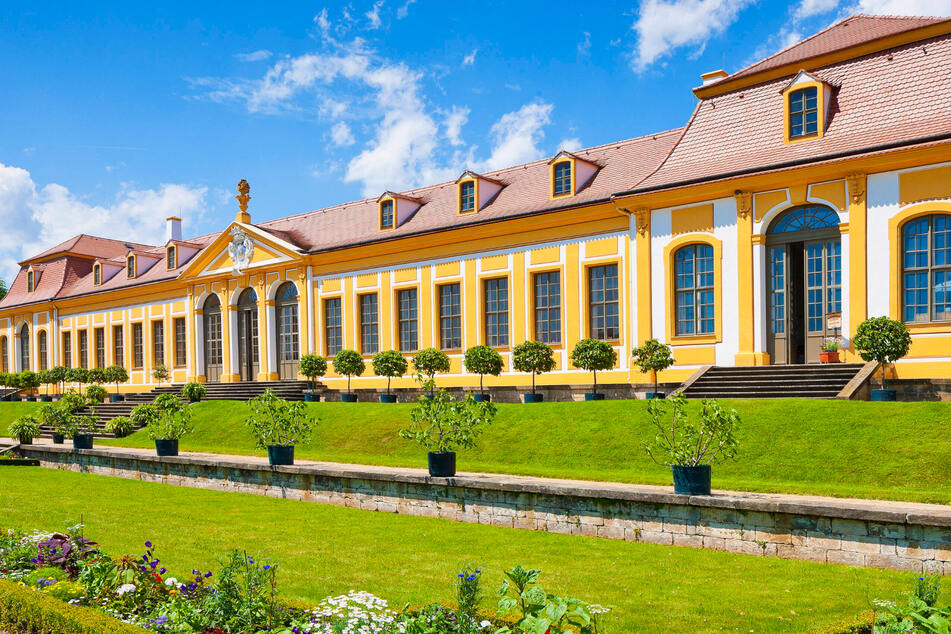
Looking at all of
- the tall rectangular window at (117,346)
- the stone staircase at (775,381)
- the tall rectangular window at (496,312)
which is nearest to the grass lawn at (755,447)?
the stone staircase at (775,381)

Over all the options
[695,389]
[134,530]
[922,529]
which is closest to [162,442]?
[134,530]

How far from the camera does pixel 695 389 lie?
19922 mm

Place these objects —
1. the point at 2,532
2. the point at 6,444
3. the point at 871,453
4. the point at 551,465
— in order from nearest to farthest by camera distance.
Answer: the point at 2,532 < the point at 871,453 < the point at 551,465 < the point at 6,444

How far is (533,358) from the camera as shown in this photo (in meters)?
24.1

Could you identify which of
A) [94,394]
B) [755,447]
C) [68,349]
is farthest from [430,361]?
[68,349]

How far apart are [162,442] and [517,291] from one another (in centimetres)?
1192

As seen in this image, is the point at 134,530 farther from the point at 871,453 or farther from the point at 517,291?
the point at 517,291

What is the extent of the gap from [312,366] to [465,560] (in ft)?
73.1

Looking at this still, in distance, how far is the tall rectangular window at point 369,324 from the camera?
103ft

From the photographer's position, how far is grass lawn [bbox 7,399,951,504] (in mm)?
12273

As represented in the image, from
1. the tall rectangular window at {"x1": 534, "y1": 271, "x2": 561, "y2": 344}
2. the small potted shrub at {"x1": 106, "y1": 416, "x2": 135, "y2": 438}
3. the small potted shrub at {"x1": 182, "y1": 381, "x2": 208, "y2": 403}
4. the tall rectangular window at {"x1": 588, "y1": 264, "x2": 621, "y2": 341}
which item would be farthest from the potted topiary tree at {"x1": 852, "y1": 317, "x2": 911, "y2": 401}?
the small potted shrub at {"x1": 182, "y1": 381, "x2": 208, "y2": 403}

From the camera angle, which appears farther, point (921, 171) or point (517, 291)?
point (517, 291)

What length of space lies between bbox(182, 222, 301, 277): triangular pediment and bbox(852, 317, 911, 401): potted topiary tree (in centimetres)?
2190

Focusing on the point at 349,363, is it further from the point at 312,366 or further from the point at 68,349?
the point at 68,349
